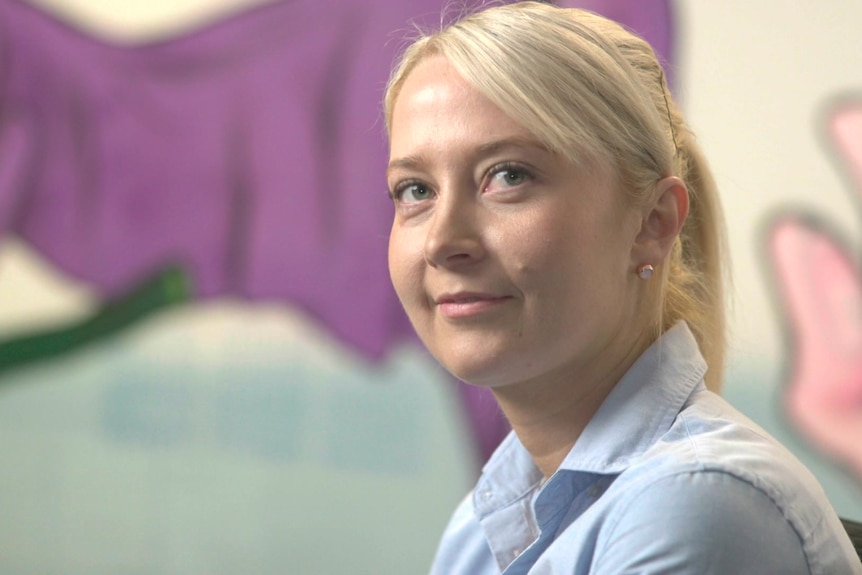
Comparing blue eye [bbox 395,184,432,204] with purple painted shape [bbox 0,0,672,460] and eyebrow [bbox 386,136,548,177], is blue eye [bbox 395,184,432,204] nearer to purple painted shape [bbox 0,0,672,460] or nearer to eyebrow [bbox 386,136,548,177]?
eyebrow [bbox 386,136,548,177]

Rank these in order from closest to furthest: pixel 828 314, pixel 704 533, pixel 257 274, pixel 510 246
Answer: pixel 704 533 < pixel 510 246 < pixel 828 314 < pixel 257 274

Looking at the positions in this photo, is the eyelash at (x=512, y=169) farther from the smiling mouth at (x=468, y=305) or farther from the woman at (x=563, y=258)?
the smiling mouth at (x=468, y=305)

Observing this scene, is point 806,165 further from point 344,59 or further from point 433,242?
point 433,242

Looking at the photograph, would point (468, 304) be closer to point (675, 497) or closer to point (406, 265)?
point (406, 265)

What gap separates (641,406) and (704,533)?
222 millimetres

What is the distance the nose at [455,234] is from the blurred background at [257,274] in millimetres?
1214

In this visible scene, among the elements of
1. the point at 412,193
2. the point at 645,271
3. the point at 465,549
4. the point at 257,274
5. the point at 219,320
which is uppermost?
the point at 412,193

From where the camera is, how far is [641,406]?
109 cm

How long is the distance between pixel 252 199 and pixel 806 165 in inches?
52.5

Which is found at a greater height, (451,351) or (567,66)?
(567,66)

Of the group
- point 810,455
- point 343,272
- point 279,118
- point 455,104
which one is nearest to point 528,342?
point 455,104

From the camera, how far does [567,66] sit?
1.07 meters

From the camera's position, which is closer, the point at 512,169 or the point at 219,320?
the point at 512,169

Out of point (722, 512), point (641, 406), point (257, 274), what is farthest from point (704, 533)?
point (257, 274)
